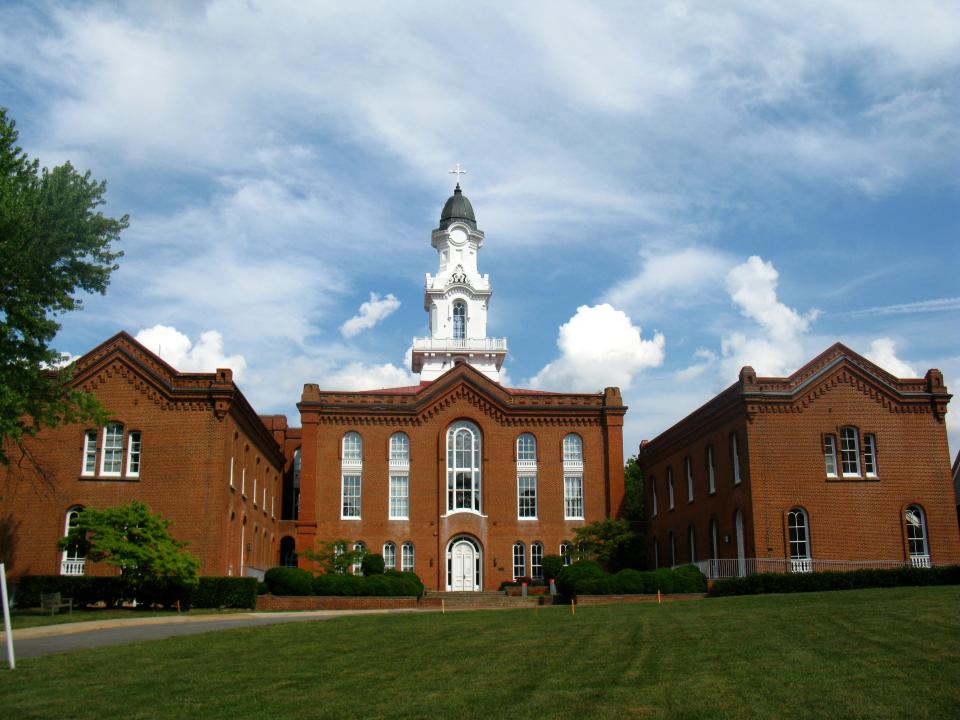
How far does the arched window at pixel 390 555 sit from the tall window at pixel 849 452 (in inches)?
864

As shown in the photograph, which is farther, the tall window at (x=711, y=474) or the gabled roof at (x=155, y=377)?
the tall window at (x=711, y=474)

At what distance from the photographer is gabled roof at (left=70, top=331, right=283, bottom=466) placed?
127 ft

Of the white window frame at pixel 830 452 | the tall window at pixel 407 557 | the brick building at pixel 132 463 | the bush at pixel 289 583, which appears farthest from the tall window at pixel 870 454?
the brick building at pixel 132 463

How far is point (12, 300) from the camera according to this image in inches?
1097

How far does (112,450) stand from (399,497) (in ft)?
52.0

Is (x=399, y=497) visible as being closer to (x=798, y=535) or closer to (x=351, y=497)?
(x=351, y=497)

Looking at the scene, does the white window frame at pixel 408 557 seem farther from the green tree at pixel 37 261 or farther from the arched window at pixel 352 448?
the green tree at pixel 37 261

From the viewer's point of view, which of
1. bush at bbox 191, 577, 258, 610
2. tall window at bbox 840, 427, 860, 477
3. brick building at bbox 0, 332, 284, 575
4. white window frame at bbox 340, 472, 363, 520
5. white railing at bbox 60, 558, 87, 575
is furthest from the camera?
white window frame at bbox 340, 472, 363, 520

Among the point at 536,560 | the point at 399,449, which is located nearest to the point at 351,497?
the point at 399,449

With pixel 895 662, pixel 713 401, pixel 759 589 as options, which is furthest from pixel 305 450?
pixel 895 662

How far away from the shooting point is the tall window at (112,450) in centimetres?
3847

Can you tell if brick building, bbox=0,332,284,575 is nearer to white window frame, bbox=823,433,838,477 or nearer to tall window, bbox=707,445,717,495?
tall window, bbox=707,445,717,495

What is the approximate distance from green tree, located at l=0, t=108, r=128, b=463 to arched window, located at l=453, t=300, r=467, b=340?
116 feet

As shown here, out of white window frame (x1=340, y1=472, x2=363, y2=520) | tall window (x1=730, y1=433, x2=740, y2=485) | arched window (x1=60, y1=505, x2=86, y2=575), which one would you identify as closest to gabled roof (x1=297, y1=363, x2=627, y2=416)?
white window frame (x1=340, y1=472, x2=363, y2=520)
